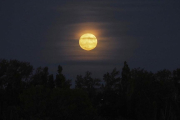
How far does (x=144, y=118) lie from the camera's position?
4262cm

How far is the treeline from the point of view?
30.1 m

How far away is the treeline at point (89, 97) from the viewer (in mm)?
30094

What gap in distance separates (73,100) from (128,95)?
1833cm

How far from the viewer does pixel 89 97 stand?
173ft

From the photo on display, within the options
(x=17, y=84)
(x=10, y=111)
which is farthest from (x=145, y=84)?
(x=10, y=111)

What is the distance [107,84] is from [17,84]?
15.9m

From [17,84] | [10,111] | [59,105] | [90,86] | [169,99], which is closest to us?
[59,105]

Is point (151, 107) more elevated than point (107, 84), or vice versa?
point (107, 84)

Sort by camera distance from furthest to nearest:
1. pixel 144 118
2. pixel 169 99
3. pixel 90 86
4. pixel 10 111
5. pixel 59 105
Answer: pixel 90 86 → pixel 169 99 → pixel 144 118 → pixel 10 111 → pixel 59 105

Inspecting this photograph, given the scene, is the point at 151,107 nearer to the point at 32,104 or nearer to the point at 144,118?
the point at 144,118

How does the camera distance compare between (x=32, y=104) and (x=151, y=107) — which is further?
(x=151, y=107)

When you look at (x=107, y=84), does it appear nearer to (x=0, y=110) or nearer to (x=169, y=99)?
(x=169, y=99)

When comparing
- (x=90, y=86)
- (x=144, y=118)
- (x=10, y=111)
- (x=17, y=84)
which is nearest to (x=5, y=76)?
(x=17, y=84)

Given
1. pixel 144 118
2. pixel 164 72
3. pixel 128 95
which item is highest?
pixel 164 72
